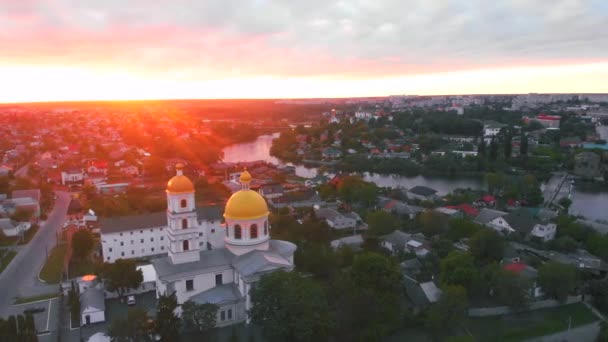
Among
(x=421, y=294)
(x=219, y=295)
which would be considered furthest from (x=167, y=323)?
(x=421, y=294)

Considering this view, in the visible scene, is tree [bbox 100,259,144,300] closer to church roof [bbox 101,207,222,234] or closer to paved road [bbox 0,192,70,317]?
paved road [bbox 0,192,70,317]

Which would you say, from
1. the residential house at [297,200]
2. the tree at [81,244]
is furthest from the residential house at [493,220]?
the tree at [81,244]

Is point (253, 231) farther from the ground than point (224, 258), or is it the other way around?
point (253, 231)

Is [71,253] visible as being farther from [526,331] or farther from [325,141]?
[325,141]

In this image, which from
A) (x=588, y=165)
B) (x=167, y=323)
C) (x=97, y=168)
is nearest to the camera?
(x=167, y=323)

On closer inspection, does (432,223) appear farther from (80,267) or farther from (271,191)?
(80,267)
